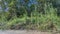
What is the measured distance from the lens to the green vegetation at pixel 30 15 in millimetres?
4523

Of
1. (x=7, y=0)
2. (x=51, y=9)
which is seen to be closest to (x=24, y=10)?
(x=7, y=0)

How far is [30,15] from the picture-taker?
5.29 m

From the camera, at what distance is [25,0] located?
19.1ft

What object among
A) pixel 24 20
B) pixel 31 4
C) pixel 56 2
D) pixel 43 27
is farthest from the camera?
pixel 31 4

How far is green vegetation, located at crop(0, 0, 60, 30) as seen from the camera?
4.52 m

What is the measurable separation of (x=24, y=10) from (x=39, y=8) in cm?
54

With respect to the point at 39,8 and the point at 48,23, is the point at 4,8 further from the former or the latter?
the point at 48,23

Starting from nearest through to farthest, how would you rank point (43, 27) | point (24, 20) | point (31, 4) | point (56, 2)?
1. point (43, 27)
2. point (24, 20)
3. point (56, 2)
4. point (31, 4)

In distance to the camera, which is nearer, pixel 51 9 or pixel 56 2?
pixel 51 9

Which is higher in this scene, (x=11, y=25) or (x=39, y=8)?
(x=39, y=8)

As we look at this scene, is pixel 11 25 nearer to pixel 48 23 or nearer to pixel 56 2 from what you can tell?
pixel 48 23

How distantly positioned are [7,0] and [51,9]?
161 cm

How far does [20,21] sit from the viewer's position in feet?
16.1

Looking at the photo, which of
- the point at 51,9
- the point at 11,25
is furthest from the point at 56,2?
the point at 11,25
